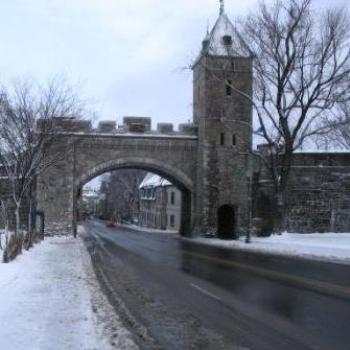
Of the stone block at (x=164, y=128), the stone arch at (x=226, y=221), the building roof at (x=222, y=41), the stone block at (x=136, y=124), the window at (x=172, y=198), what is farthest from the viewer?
the window at (x=172, y=198)

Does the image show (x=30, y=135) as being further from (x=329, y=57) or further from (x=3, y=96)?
(x=329, y=57)

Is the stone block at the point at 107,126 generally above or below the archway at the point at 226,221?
above

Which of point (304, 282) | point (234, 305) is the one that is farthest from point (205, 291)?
point (304, 282)

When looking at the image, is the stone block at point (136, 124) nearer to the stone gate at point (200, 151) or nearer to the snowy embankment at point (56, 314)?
the stone gate at point (200, 151)

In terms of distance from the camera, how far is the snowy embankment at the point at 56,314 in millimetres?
8203

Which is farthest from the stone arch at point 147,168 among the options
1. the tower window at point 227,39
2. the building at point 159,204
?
the building at point 159,204

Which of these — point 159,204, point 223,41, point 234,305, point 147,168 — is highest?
point 223,41

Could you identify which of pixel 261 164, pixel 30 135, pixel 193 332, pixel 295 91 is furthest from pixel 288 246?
pixel 193 332

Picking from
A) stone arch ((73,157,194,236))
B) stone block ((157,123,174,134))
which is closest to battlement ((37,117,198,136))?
stone block ((157,123,174,134))

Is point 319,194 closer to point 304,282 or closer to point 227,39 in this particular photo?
point 227,39

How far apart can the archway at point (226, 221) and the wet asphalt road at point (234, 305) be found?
29.4 meters

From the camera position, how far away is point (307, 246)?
2977 cm

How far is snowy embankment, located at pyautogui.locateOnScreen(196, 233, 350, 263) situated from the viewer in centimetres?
2657

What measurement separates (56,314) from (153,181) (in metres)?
84.1
